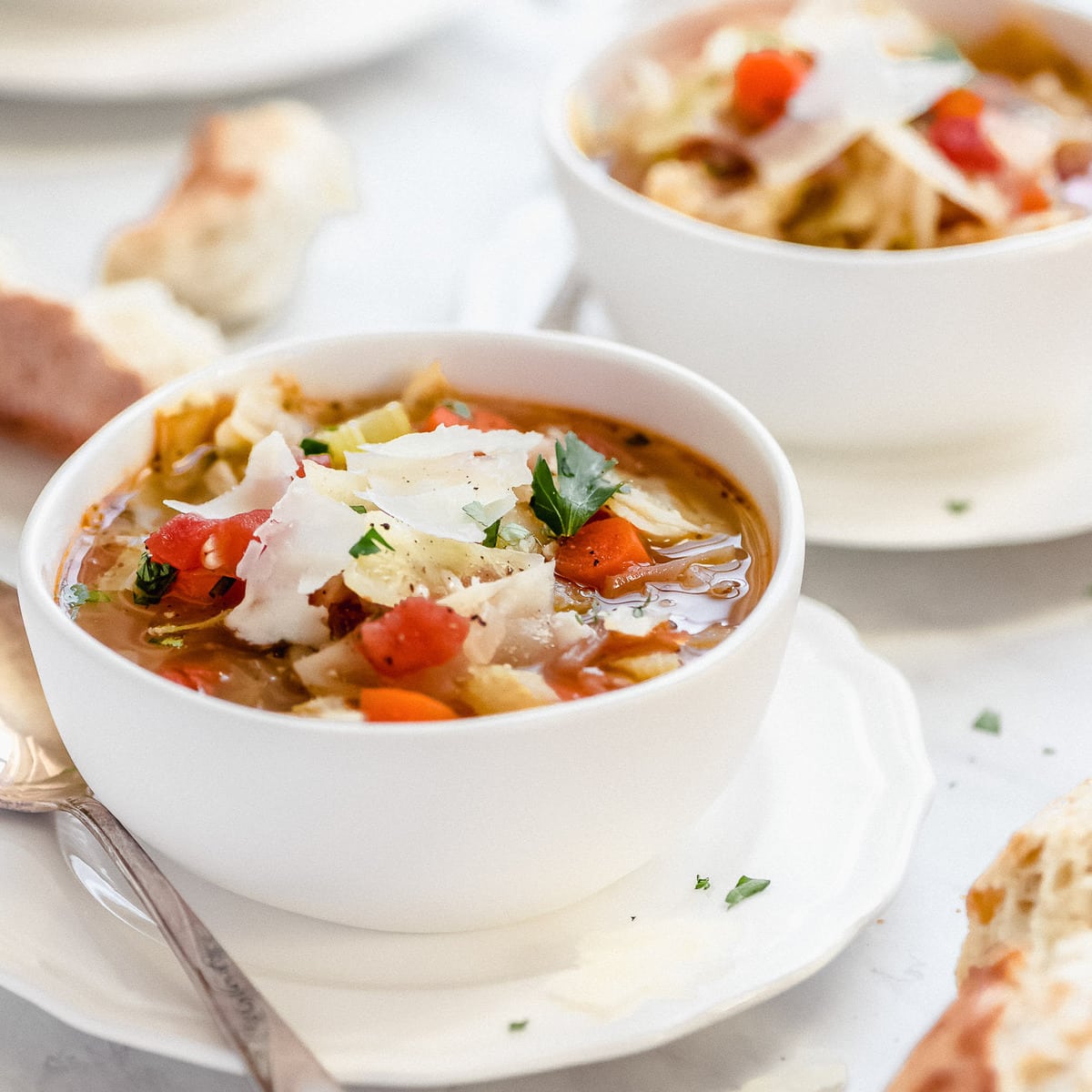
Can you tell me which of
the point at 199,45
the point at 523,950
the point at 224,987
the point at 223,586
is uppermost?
the point at 223,586

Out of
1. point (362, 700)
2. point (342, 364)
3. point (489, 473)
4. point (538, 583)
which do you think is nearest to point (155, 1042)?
point (362, 700)

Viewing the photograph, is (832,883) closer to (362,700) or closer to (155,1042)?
(362,700)

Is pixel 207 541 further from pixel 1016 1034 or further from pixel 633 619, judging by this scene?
pixel 1016 1034

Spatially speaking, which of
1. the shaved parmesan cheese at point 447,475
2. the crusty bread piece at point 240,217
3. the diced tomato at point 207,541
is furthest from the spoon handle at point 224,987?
the crusty bread piece at point 240,217

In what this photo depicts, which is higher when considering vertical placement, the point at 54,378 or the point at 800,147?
the point at 800,147

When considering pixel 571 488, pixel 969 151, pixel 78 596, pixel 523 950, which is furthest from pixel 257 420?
pixel 969 151

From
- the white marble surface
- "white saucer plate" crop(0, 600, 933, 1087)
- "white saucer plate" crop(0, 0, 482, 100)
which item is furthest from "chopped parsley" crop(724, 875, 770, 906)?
"white saucer plate" crop(0, 0, 482, 100)

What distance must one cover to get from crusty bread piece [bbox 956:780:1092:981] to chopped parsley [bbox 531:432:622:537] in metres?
0.59

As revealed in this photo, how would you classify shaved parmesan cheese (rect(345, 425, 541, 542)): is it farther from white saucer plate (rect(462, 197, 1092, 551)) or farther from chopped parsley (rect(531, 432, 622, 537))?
white saucer plate (rect(462, 197, 1092, 551))

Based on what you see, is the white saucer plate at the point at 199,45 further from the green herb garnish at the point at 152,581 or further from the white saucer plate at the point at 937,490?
the green herb garnish at the point at 152,581

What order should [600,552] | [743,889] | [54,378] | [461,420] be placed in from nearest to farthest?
1. [743,889]
2. [600,552]
3. [461,420]
4. [54,378]

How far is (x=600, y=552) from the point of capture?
5.56 ft

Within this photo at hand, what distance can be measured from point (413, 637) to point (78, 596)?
457 millimetres

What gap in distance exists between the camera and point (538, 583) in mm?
1581
